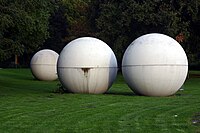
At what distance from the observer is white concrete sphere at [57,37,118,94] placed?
60.8 feet

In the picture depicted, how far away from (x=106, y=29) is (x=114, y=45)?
161 cm

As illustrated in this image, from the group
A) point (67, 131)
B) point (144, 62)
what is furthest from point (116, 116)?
point (144, 62)

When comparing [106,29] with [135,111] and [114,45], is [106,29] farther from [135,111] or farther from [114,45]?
[135,111]

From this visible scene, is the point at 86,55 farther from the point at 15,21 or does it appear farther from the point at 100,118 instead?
the point at 100,118

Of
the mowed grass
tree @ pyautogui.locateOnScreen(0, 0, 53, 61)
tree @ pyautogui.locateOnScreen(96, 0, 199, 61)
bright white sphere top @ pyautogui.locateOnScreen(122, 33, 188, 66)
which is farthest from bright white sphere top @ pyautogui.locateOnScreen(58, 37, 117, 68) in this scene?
tree @ pyautogui.locateOnScreen(96, 0, 199, 61)

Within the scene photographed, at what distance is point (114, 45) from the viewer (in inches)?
1398

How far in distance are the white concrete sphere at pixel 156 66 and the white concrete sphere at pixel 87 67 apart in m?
1.55

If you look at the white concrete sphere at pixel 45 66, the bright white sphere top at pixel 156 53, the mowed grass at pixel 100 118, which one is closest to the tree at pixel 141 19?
the white concrete sphere at pixel 45 66

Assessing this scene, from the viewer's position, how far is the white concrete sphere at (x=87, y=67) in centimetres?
1855

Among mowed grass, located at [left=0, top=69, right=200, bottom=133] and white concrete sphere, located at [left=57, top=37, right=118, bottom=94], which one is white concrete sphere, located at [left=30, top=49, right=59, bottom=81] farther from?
mowed grass, located at [left=0, top=69, right=200, bottom=133]

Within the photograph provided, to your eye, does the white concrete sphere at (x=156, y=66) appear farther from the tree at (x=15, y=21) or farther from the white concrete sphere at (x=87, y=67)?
the tree at (x=15, y=21)

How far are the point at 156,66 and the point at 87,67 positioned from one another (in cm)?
331

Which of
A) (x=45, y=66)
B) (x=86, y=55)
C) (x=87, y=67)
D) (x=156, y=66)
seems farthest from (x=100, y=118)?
(x=45, y=66)

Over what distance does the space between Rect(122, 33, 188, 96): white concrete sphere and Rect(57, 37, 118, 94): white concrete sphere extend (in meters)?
1.55
